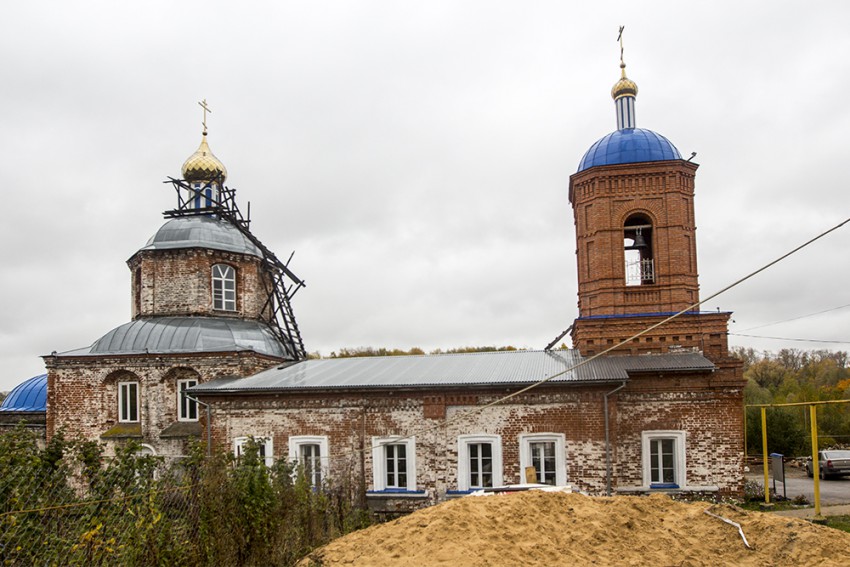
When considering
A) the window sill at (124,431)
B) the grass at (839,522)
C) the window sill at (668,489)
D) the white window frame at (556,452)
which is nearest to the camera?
the grass at (839,522)

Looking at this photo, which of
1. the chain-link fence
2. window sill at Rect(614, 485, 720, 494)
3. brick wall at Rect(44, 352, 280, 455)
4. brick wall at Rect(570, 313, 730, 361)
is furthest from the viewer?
brick wall at Rect(44, 352, 280, 455)

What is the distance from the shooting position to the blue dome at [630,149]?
17.3m

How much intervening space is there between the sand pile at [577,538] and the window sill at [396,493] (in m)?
6.19

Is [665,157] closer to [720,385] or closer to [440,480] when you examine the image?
[720,385]

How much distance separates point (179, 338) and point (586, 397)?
489 inches

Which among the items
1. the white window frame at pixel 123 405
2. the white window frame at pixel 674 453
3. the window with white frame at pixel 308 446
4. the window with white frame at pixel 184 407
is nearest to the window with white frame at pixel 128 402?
the white window frame at pixel 123 405

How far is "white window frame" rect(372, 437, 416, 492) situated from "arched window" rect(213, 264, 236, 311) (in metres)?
9.65

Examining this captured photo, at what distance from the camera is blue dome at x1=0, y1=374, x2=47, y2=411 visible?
26188 mm

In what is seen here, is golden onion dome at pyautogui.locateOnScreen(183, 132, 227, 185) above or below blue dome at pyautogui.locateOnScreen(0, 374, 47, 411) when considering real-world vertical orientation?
above

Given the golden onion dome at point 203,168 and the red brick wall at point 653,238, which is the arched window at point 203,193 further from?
the red brick wall at point 653,238

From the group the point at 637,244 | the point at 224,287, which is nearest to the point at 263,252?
the point at 224,287

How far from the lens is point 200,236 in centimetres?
2344

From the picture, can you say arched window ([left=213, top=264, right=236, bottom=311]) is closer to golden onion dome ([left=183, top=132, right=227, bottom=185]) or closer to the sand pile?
golden onion dome ([left=183, top=132, right=227, bottom=185])

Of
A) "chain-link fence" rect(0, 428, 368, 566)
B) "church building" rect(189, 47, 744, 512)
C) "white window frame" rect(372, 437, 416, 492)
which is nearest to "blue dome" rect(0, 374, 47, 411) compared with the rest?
"church building" rect(189, 47, 744, 512)
